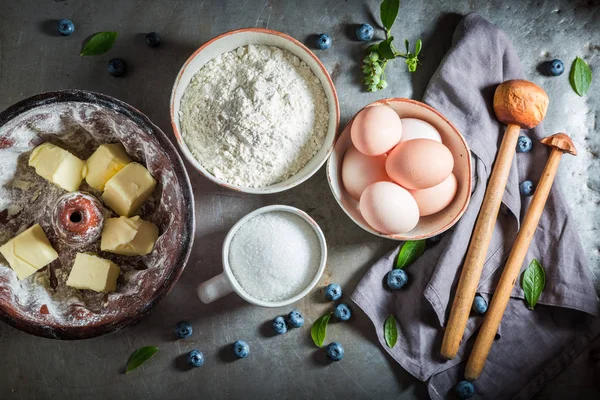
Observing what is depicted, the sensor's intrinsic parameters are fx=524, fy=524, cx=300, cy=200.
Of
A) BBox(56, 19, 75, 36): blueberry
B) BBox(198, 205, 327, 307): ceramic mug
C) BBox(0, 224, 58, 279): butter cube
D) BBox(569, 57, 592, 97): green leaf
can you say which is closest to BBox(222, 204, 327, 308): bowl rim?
BBox(198, 205, 327, 307): ceramic mug

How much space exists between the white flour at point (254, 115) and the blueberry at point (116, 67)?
0.57ft

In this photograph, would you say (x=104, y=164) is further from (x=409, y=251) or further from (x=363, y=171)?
(x=409, y=251)

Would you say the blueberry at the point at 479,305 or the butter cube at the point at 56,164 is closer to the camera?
the butter cube at the point at 56,164

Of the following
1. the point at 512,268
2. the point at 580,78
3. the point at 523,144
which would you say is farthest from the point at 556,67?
the point at 512,268

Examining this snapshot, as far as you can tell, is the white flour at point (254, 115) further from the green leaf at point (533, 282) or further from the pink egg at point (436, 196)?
the green leaf at point (533, 282)

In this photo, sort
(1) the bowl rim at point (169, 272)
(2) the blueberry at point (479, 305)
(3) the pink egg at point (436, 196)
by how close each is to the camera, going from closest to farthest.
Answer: (1) the bowl rim at point (169, 272), (3) the pink egg at point (436, 196), (2) the blueberry at point (479, 305)

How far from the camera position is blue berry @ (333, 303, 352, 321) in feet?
3.59

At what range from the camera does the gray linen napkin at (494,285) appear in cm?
108

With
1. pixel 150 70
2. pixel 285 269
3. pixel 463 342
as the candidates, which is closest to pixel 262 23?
pixel 150 70

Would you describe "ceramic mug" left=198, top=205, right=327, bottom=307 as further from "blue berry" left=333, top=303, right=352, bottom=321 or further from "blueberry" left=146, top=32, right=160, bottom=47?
"blueberry" left=146, top=32, right=160, bottom=47

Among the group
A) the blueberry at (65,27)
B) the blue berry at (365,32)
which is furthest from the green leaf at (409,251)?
the blueberry at (65,27)

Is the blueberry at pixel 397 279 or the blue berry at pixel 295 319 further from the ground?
the blueberry at pixel 397 279

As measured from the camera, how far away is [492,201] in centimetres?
105

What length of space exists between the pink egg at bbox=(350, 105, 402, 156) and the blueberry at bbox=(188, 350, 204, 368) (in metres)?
0.54
